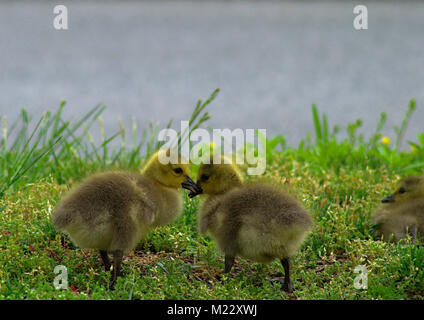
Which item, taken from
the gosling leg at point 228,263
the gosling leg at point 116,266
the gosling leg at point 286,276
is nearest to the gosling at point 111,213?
the gosling leg at point 116,266

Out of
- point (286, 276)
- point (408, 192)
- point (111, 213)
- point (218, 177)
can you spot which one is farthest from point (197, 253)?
point (408, 192)

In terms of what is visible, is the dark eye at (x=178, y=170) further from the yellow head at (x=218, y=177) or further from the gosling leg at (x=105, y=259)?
the gosling leg at (x=105, y=259)

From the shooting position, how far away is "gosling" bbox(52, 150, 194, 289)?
3570mm

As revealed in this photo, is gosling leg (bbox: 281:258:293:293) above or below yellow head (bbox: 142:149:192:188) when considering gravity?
below

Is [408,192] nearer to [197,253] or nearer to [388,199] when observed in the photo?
[388,199]

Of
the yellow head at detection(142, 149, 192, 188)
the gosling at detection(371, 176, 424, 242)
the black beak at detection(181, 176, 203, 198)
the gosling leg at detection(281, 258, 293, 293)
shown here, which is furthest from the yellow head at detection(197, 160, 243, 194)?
the gosling at detection(371, 176, 424, 242)

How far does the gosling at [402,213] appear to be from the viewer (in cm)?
445

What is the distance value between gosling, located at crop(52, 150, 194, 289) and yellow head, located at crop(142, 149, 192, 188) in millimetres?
183

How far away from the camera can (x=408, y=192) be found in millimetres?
4738

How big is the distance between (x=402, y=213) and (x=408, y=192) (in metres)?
0.27

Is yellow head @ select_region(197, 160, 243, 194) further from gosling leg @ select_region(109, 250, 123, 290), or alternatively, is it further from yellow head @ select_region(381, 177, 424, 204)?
yellow head @ select_region(381, 177, 424, 204)

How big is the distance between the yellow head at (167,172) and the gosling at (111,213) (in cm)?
18

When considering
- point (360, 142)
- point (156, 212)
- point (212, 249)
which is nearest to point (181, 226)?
point (212, 249)
